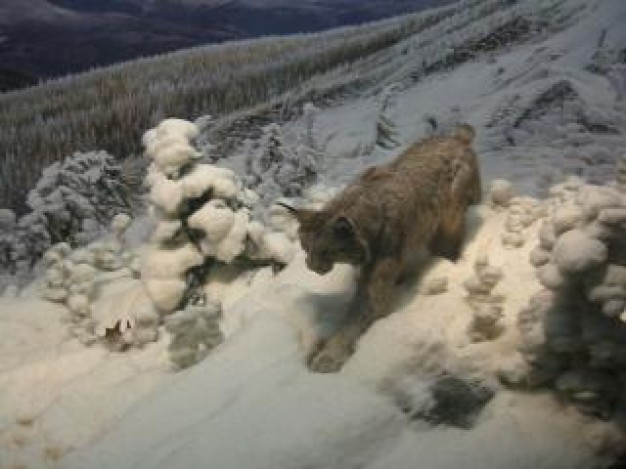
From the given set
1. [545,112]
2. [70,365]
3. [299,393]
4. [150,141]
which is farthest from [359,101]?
[299,393]

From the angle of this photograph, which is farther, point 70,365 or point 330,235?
point 70,365

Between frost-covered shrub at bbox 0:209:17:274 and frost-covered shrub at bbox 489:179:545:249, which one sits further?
frost-covered shrub at bbox 0:209:17:274

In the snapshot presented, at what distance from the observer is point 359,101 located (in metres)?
7.29

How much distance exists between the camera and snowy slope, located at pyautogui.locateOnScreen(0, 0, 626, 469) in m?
2.24

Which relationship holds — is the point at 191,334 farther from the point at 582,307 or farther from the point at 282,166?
the point at 282,166

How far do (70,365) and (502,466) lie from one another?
1.97 m

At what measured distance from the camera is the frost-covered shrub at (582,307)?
1.99 meters

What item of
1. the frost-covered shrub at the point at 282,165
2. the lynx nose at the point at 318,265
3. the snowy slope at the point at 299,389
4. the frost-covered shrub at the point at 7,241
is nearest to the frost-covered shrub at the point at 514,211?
the snowy slope at the point at 299,389

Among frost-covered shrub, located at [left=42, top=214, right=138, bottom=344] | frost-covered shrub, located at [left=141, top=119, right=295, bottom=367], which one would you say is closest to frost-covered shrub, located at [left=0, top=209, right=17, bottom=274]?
frost-covered shrub, located at [left=42, top=214, right=138, bottom=344]

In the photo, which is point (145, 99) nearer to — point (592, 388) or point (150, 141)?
point (150, 141)

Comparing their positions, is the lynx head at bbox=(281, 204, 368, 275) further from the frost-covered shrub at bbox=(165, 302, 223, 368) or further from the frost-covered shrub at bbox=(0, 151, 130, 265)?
the frost-covered shrub at bbox=(0, 151, 130, 265)

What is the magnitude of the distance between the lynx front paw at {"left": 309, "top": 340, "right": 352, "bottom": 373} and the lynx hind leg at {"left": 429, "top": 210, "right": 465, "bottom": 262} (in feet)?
2.00

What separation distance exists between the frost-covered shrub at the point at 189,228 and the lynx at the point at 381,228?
86cm

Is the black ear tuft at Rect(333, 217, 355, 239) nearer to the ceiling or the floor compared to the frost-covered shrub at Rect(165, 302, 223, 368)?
nearer to the ceiling
